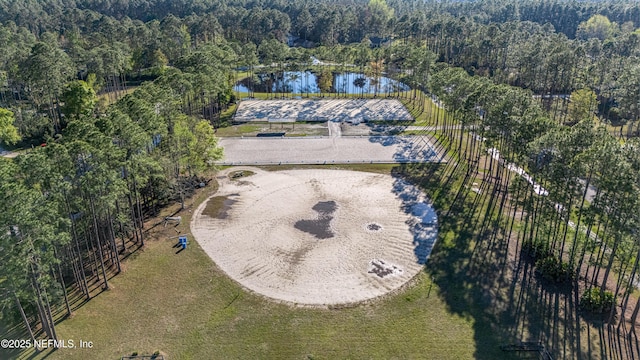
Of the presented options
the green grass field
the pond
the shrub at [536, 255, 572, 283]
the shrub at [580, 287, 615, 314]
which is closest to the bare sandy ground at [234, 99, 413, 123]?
the pond

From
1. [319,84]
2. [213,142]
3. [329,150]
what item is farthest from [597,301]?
[319,84]

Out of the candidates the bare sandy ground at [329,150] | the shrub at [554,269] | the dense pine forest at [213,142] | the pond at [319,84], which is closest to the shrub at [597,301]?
the dense pine forest at [213,142]

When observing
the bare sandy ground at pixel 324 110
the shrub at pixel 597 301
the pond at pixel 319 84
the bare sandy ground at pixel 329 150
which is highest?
the pond at pixel 319 84

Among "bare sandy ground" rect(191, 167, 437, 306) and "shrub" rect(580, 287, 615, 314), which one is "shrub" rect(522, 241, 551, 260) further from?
"bare sandy ground" rect(191, 167, 437, 306)

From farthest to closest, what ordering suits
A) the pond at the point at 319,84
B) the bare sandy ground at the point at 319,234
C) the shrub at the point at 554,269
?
1. the pond at the point at 319,84
2. the shrub at the point at 554,269
3. the bare sandy ground at the point at 319,234

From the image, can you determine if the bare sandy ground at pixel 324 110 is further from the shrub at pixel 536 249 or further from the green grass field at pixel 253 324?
the green grass field at pixel 253 324

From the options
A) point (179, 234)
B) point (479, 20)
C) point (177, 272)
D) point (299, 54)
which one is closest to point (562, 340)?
point (177, 272)

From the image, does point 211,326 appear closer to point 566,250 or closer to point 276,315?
point 276,315
